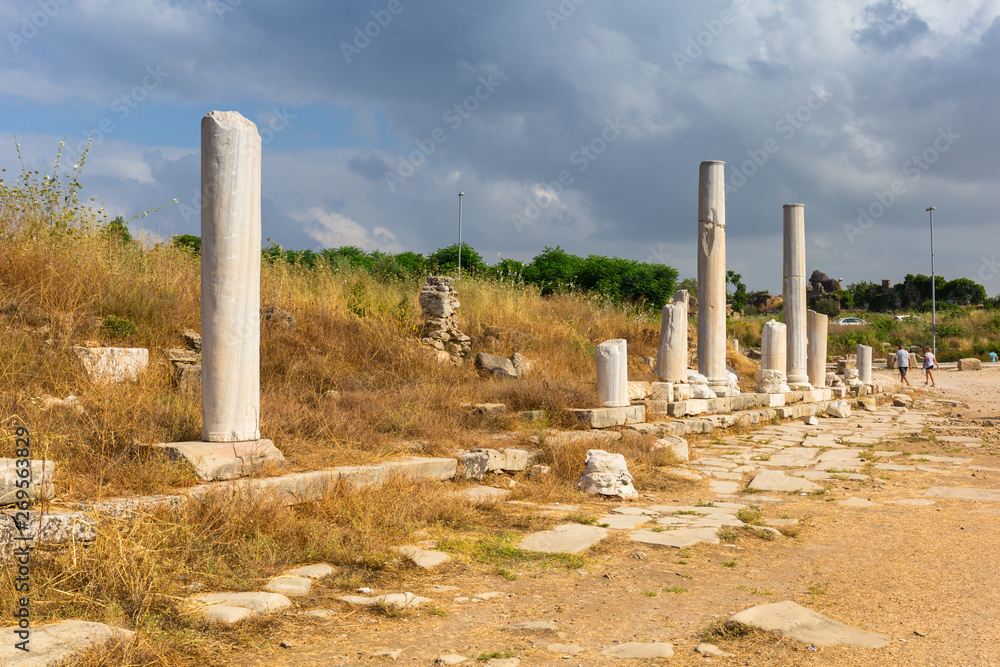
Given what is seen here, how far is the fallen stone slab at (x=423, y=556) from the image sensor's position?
4.32 metres

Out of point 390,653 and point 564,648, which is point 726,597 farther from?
point 390,653

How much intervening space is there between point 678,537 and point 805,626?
1764 millimetres

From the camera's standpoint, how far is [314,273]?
13609 millimetres

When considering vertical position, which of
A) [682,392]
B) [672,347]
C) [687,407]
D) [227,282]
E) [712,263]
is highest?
[712,263]

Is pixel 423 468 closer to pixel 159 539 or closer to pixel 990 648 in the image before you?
pixel 159 539

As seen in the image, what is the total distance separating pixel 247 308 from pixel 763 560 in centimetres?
403

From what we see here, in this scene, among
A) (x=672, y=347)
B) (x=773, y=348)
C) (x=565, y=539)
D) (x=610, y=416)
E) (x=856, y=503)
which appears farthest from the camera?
(x=773, y=348)

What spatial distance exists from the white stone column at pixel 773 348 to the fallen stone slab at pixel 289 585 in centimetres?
1309

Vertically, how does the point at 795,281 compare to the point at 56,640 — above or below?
above

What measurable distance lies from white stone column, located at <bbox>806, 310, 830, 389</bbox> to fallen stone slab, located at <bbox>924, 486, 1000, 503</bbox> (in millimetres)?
11105

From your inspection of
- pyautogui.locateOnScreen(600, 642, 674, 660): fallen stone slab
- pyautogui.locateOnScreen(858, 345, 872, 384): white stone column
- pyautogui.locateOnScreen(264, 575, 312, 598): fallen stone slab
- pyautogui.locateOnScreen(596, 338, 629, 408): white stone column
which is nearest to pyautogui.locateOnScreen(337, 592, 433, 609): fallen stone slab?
pyautogui.locateOnScreen(264, 575, 312, 598): fallen stone slab

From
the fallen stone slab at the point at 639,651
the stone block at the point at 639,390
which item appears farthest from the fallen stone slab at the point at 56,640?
the stone block at the point at 639,390

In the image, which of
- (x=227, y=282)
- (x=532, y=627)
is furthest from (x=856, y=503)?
(x=227, y=282)

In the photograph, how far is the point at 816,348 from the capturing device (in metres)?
18.2
